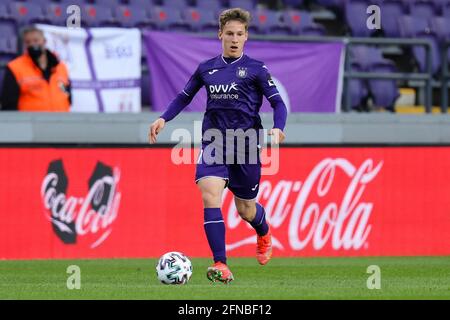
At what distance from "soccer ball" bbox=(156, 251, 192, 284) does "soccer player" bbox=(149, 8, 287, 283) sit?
24cm

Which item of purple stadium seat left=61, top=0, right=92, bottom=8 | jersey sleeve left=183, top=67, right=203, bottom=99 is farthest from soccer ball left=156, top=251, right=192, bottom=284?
purple stadium seat left=61, top=0, right=92, bottom=8

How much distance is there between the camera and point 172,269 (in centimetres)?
1075

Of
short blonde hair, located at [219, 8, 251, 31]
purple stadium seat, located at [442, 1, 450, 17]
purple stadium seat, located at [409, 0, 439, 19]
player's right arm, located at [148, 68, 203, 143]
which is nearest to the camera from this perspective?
short blonde hair, located at [219, 8, 251, 31]

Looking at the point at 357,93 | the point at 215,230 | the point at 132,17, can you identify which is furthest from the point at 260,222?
the point at 132,17

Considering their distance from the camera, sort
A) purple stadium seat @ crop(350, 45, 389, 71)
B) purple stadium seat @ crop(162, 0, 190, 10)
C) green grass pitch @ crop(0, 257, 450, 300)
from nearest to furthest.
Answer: green grass pitch @ crop(0, 257, 450, 300), purple stadium seat @ crop(350, 45, 389, 71), purple stadium seat @ crop(162, 0, 190, 10)

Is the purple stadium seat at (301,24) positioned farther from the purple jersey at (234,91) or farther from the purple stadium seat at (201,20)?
the purple jersey at (234,91)

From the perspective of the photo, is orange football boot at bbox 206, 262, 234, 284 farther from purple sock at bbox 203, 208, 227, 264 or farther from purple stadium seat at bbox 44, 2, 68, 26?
purple stadium seat at bbox 44, 2, 68, 26

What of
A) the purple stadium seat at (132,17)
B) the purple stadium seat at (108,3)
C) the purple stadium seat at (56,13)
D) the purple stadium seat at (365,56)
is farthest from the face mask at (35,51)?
the purple stadium seat at (365,56)

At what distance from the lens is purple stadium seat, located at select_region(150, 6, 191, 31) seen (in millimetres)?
18562

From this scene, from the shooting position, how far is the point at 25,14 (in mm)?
17812

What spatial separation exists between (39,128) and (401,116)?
15.9 ft

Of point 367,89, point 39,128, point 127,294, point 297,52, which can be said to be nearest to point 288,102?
point 297,52

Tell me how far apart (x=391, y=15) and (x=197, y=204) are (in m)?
6.29
